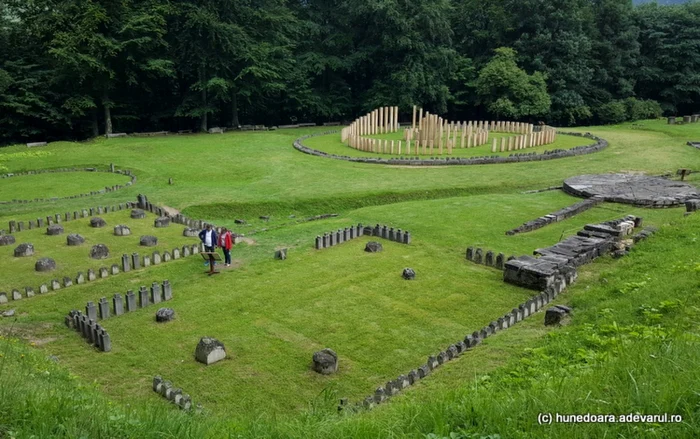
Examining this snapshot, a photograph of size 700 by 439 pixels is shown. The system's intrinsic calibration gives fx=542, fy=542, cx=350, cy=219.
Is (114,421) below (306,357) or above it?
above

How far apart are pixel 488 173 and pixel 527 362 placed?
2145cm

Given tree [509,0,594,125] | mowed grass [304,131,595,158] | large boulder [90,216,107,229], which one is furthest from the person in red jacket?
tree [509,0,594,125]

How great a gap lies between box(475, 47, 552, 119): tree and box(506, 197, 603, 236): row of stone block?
25.3 metres

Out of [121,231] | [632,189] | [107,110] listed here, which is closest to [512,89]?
[632,189]

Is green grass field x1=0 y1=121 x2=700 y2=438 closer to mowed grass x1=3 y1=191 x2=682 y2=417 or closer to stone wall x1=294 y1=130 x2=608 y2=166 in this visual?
mowed grass x1=3 y1=191 x2=682 y2=417

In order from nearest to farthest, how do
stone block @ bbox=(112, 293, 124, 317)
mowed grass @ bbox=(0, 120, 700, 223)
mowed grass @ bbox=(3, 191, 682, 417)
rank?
mowed grass @ bbox=(3, 191, 682, 417), stone block @ bbox=(112, 293, 124, 317), mowed grass @ bbox=(0, 120, 700, 223)

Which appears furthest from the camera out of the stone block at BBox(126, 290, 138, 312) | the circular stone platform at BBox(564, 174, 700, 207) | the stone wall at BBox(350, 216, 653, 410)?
the circular stone platform at BBox(564, 174, 700, 207)

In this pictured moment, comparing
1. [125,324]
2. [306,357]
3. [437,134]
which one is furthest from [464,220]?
[437,134]

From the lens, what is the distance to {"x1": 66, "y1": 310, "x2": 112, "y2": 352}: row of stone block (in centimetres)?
1102

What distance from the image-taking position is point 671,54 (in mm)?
53031

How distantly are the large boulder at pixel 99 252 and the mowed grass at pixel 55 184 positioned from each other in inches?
353

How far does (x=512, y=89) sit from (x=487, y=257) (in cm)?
3402

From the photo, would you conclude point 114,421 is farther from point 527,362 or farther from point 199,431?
point 527,362

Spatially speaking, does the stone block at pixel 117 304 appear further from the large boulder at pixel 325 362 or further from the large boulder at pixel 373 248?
the large boulder at pixel 373 248
